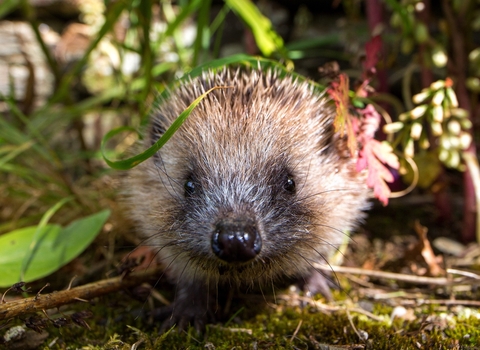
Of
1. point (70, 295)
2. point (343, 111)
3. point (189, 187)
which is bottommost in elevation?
point (70, 295)

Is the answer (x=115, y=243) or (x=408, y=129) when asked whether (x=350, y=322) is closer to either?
(x=408, y=129)

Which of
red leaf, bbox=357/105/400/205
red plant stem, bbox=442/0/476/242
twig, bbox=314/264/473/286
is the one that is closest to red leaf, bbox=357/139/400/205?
red leaf, bbox=357/105/400/205

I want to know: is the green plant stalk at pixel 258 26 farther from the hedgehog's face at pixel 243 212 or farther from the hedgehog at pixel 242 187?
the hedgehog's face at pixel 243 212

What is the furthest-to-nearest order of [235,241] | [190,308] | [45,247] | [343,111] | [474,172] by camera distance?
[474,172], [45,247], [190,308], [343,111], [235,241]

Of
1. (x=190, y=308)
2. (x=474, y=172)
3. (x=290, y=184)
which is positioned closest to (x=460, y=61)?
(x=474, y=172)

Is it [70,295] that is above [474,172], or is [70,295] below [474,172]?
below

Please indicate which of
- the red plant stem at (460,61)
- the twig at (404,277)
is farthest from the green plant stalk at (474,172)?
the twig at (404,277)

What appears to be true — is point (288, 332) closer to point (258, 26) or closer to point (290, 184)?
point (290, 184)
